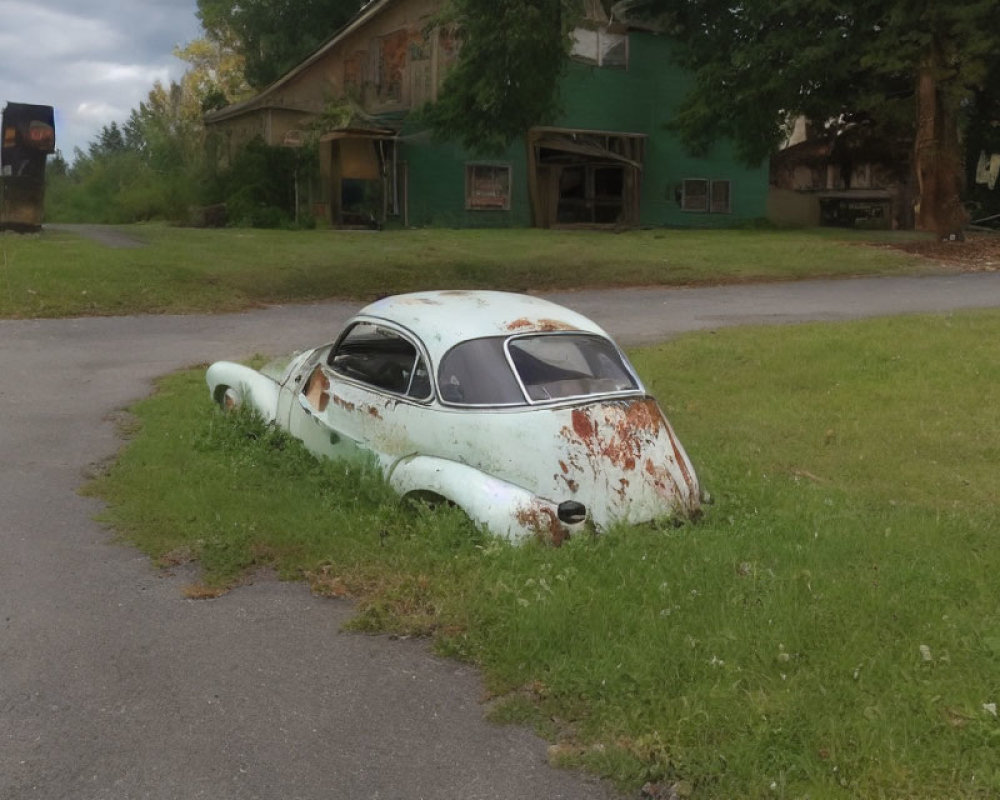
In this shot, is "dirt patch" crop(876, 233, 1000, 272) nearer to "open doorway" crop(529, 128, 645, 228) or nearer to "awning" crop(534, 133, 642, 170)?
"awning" crop(534, 133, 642, 170)

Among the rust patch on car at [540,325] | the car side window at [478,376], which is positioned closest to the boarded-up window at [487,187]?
the rust patch on car at [540,325]

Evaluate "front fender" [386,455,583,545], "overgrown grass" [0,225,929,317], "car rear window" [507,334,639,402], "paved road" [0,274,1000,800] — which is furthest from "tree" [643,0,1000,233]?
"paved road" [0,274,1000,800]

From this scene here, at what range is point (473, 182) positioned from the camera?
2988 cm

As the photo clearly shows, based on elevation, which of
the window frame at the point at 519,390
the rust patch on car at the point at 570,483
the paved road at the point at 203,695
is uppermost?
the window frame at the point at 519,390

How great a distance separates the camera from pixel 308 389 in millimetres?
6949

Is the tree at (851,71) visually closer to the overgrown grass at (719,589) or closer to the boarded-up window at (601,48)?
the boarded-up window at (601,48)

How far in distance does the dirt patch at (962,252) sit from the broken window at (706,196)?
32.1 ft

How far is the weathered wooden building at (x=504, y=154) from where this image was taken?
29078 millimetres

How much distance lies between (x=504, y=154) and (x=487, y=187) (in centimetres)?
106

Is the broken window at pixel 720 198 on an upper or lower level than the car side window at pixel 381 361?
upper

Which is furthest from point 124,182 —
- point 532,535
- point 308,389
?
point 532,535

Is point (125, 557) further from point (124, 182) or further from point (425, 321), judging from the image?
point (124, 182)

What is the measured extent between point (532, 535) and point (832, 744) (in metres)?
1.97

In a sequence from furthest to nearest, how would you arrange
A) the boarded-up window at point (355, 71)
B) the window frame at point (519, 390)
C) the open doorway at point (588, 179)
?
the boarded-up window at point (355, 71) < the open doorway at point (588, 179) < the window frame at point (519, 390)
